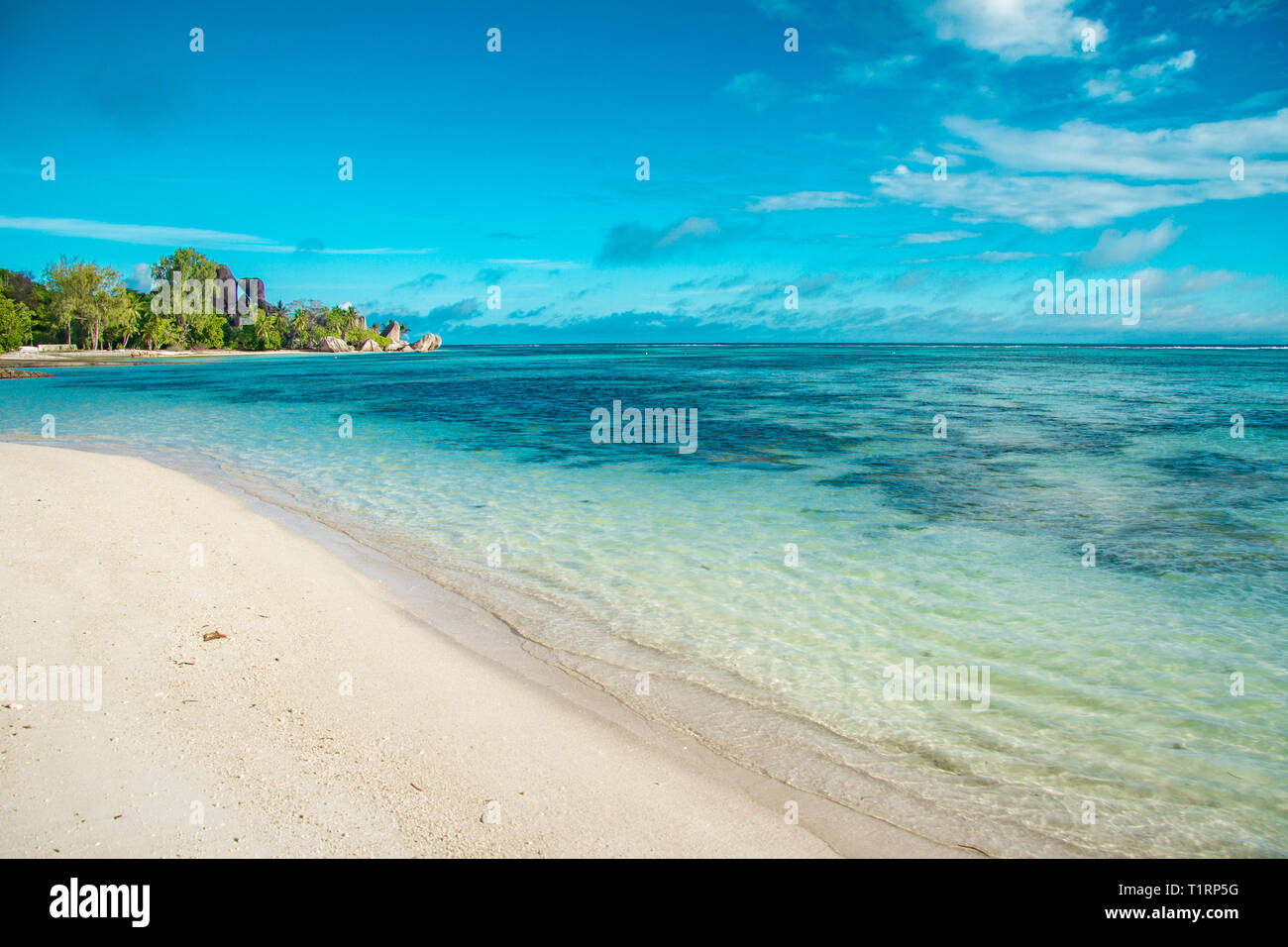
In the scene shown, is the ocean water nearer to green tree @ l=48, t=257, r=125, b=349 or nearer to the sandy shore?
the sandy shore

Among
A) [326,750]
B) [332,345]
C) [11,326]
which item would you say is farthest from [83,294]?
[326,750]

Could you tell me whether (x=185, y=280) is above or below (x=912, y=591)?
above

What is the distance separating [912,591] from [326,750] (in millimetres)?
6816

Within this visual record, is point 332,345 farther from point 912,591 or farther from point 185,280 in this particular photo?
point 912,591

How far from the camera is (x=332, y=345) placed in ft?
588

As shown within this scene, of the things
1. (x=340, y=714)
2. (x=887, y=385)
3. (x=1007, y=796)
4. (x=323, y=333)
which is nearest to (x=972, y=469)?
(x=1007, y=796)

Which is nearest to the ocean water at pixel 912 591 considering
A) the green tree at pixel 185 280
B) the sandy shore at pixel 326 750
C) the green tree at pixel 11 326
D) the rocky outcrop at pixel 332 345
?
the sandy shore at pixel 326 750

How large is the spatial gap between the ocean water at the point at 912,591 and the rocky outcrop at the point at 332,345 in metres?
170

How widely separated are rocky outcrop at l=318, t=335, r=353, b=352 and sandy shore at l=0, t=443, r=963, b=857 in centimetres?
18978

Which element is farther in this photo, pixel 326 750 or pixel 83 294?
pixel 83 294

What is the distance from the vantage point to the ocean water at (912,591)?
5012 millimetres

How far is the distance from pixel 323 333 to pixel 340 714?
205735mm

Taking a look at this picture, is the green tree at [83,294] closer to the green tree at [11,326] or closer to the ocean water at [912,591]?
the green tree at [11,326]
